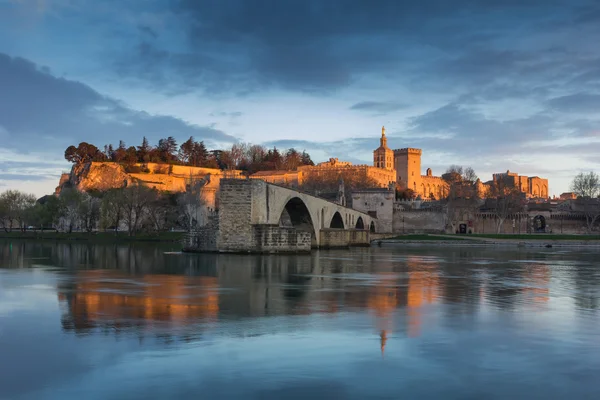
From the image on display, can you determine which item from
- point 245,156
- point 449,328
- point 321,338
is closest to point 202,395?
point 321,338

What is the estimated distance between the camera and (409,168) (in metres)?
154

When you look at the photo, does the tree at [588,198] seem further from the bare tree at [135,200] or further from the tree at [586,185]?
the bare tree at [135,200]

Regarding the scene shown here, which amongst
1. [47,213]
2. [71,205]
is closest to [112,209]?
[71,205]

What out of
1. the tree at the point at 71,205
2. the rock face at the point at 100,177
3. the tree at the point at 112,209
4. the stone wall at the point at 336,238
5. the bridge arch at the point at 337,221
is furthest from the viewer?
the rock face at the point at 100,177

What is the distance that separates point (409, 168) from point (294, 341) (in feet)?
484

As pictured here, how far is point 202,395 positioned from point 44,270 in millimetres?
19862

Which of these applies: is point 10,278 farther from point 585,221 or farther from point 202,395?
point 585,221

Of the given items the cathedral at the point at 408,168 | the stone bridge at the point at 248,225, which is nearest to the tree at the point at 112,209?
the stone bridge at the point at 248,225

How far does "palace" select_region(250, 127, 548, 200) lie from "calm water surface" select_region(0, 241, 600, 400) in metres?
107

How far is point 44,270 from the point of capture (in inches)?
968

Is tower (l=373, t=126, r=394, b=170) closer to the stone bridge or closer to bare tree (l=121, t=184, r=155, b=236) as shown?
bare tree (l=121, t=184, r=155, b=236)

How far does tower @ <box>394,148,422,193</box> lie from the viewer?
15388 cm

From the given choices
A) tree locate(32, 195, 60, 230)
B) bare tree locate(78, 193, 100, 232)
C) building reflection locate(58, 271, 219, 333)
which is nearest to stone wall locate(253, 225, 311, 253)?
building reflection locate(58, 271, 219, 333)

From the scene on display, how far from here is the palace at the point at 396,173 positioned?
125 m
